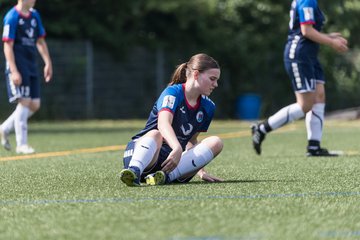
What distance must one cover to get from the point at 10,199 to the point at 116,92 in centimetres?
1926

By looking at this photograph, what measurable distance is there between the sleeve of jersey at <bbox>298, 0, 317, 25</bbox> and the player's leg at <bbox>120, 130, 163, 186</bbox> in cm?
380

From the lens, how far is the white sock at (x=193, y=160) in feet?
22.8

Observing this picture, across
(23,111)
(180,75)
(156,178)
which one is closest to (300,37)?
(23,111)

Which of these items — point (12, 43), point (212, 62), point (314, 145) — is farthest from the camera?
point (12, 43)

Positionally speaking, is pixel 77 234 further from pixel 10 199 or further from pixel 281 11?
pixel 281 11

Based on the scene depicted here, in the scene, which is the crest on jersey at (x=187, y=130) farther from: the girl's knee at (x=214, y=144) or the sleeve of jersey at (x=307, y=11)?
the sleeve of jersey at (x=307, y=11)

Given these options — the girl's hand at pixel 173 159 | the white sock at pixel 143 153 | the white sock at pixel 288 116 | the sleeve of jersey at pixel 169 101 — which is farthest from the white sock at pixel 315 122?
the girl's hand at pixel 173 159

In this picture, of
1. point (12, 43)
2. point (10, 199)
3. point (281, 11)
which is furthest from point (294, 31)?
point (281, 11)

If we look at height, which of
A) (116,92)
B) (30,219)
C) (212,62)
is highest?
(212,62)

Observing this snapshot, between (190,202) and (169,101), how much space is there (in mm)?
1317

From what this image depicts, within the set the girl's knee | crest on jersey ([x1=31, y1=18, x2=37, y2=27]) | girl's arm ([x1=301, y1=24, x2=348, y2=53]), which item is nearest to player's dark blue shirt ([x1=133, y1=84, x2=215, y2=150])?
the girl's knee

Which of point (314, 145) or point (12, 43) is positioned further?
point (12, 43)

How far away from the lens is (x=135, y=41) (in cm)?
2553

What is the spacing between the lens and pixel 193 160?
22.8 feet
